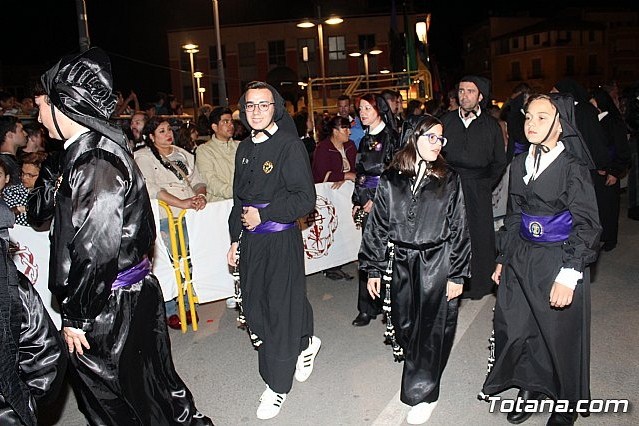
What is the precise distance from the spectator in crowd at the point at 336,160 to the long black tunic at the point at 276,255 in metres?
3.50

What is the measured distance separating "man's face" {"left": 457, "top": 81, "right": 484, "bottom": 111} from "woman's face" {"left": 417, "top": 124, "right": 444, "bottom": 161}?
2639 mm

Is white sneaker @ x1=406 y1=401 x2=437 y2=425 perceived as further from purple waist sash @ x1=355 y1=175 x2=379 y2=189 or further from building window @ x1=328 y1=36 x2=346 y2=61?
building window @ x1=328 y1=36 x2=346 y2=61

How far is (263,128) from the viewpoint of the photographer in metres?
4.56

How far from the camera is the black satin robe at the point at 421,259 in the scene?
418 cm

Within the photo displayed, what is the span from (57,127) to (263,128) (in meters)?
1.60

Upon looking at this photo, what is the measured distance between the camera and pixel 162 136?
6.65 m

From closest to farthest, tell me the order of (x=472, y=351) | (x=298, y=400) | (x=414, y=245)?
1. (x=414, y=245)
2. (x=298, y=400)
3. (x=472, y=351)

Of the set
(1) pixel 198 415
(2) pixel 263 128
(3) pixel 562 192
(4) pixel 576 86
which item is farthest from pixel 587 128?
(1) pixel 198 415

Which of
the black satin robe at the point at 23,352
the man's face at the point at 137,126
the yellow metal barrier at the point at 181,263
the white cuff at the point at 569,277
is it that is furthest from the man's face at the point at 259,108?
the man's face at the point at 137,126

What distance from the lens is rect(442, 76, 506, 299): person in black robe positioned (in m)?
6.70

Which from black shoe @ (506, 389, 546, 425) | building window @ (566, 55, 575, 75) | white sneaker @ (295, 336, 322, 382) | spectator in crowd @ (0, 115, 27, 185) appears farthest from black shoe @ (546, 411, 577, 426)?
building window @ (566, 55, 575, 75)

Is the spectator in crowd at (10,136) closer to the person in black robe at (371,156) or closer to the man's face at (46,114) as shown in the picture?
the man's face at (46,114)

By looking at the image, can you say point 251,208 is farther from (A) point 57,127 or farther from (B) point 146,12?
(B) point 146,12

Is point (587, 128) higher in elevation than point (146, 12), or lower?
lower
